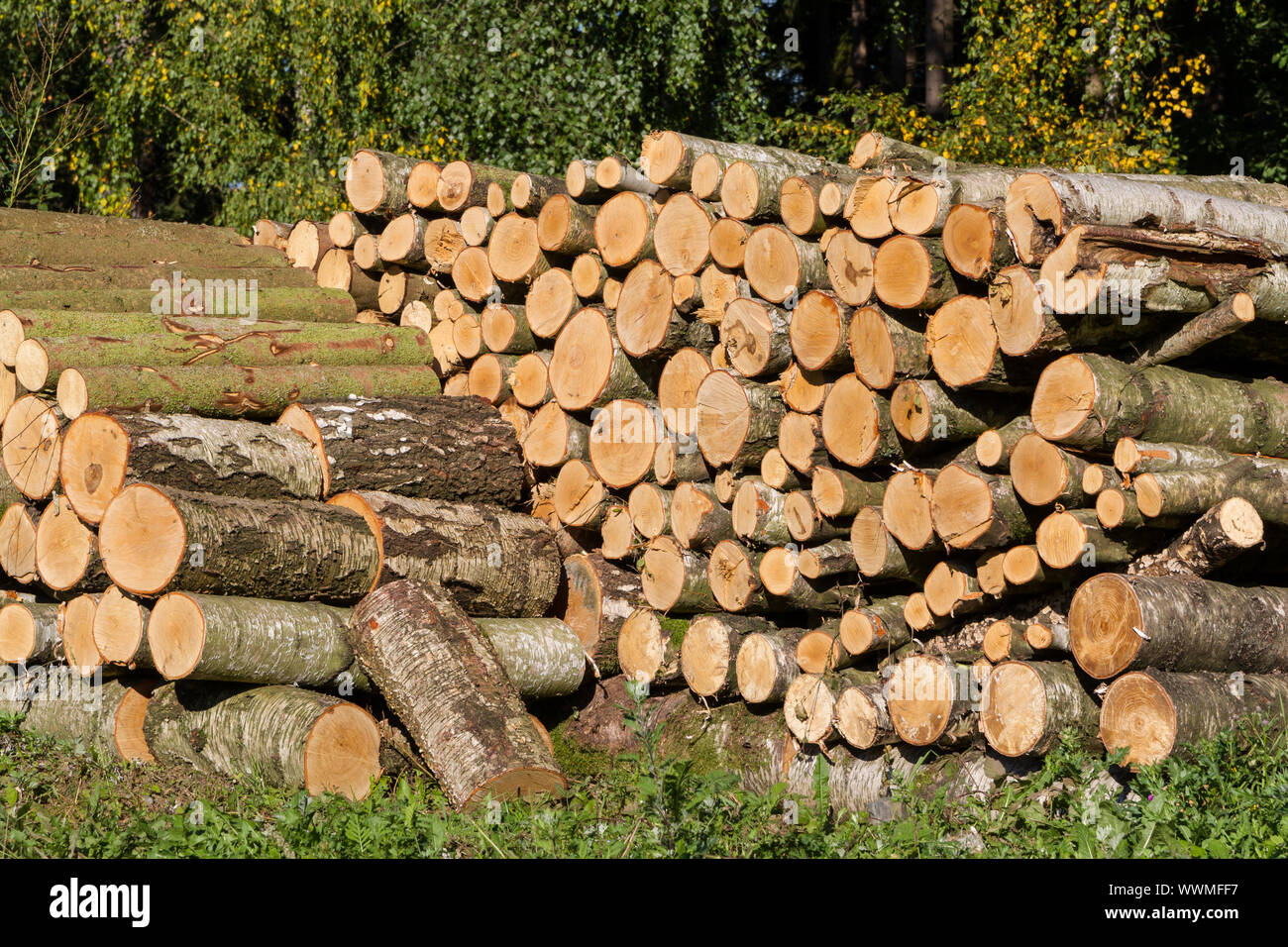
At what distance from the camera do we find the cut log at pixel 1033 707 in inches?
185

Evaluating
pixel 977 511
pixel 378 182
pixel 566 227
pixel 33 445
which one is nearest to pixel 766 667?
pixel 977 511

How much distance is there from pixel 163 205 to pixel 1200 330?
16.7 meters

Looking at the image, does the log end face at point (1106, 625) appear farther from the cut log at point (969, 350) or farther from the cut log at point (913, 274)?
the cut log at point (913, 274)

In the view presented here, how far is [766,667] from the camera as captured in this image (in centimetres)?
586

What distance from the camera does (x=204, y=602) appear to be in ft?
16.5

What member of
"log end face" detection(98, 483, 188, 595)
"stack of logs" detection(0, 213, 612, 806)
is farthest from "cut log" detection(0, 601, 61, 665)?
"log end face" detection(98, 483, 188, 595)

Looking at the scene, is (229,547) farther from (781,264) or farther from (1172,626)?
(1172,626)

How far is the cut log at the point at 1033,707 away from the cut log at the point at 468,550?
2.42m

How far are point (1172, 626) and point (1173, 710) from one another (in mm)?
340

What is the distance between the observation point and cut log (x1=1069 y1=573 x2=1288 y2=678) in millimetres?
4586

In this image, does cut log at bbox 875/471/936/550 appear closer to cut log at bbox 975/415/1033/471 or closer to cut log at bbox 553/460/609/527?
cut log at bbox 975/415/1033/471

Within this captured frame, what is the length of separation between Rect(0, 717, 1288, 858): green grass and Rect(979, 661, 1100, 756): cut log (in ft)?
0.43

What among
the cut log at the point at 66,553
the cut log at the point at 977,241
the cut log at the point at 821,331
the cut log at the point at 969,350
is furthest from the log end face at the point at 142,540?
the cut log at the point at 977,241
